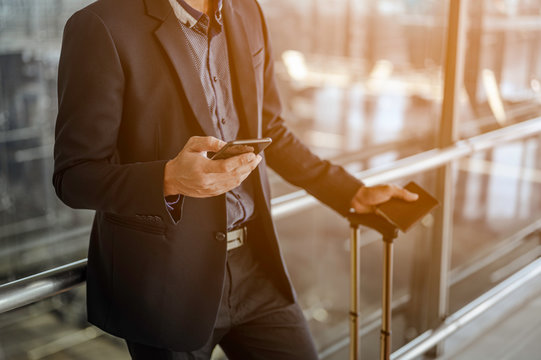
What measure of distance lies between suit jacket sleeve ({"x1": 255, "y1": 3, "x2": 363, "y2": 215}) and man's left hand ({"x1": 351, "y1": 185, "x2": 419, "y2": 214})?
0.02 meters

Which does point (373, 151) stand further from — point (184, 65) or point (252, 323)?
point (184, 65)

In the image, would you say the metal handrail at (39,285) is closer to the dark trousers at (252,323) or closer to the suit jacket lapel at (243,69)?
the dark trousers at (252,323)

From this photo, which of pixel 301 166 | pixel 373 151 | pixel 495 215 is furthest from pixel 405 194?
pixel 495 215

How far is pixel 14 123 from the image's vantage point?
6.19 ft

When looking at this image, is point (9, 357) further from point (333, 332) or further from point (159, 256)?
point (333, 332)

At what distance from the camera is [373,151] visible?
4508 millimetres

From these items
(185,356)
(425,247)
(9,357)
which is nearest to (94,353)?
(9,357)

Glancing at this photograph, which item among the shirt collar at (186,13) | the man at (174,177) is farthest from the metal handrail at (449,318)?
the shirt collar at (186,13)

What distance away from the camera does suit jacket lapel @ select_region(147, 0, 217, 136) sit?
1196 mm

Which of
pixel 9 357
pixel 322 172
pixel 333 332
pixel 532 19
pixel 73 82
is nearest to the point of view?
pixel 73 82

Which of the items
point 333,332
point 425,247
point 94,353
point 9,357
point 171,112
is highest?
point 171,112

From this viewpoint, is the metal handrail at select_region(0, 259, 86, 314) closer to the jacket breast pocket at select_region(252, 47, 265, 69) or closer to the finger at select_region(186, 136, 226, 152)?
the finger at select_region(186, 136, 226, 152)

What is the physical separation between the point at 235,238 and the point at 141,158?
0.98ft

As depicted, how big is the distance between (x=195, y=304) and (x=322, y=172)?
53 cm
